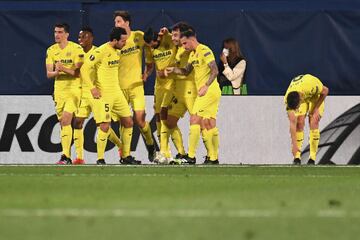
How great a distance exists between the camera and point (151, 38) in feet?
61.2

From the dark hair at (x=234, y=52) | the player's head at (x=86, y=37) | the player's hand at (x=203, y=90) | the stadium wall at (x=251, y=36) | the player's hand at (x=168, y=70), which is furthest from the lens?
the stadium wall at (x=251, y=36)

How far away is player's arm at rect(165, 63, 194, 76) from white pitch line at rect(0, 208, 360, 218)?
9890mm

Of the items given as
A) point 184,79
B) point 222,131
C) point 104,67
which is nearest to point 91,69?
point 104,67

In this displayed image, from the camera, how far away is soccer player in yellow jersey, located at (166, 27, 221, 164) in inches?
711

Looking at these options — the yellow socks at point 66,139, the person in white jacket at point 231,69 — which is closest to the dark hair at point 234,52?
the person in white jacket at point 231,69

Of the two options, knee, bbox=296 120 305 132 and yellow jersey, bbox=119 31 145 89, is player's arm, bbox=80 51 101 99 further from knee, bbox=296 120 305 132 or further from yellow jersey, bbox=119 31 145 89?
knee, bbox=296 120 305 132

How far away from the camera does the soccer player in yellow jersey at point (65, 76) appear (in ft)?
62.1

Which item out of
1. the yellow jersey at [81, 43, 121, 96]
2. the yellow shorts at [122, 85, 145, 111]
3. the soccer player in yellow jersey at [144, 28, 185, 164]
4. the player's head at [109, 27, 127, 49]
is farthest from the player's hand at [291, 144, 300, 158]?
the player's head at [109, 27, 127, 49]

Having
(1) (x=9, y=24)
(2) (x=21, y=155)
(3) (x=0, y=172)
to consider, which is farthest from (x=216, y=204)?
(1) (x=9, y=24)

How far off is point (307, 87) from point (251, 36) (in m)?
2.50

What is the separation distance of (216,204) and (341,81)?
1223cm

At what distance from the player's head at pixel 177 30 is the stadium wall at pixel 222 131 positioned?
183 cm

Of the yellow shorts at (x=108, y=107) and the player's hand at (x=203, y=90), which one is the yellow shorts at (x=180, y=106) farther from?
the player's hand at (x=203, y=90)

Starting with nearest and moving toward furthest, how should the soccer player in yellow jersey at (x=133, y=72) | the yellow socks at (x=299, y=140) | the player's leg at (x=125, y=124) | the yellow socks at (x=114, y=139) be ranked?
the player's leg at (x=125, y=124) → the soccer player in yellow jersey at (x=133, y=72) → the yellow socks at (x=299, y=140) → the yellow socks at (x=114, y=139)
